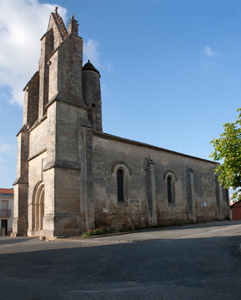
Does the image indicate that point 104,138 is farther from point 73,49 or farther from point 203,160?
point 203,160

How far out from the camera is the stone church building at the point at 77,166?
14.7m

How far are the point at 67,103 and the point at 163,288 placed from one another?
13028 millimetres

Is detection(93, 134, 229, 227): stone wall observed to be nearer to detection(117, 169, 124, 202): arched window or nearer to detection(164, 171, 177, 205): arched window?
detection(164, 171, 177, 205): arched window

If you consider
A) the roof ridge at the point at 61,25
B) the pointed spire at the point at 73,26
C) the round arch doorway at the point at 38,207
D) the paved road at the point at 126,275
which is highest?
the roof ridge at the point at 61,25

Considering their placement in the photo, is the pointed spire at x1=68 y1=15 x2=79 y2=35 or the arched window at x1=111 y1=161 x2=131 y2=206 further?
the pointed spire at x1=68 y1=15 x2=79 y2=35

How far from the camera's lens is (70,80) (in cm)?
1666


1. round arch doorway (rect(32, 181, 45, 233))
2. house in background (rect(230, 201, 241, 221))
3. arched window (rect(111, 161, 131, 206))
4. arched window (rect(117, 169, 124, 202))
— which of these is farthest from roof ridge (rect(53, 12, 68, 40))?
house in background (rect(230, 201, 241, 221))

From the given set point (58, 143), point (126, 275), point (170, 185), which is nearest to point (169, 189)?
point (170, 185)

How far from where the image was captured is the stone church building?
14.7 m

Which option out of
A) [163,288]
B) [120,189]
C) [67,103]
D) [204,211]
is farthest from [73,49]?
[204,211]

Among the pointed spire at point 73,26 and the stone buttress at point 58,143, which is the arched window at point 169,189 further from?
the pointed spire at point 73,26

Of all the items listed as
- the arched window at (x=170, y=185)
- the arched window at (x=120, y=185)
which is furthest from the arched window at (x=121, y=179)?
the arched window at (x=170, y=185)

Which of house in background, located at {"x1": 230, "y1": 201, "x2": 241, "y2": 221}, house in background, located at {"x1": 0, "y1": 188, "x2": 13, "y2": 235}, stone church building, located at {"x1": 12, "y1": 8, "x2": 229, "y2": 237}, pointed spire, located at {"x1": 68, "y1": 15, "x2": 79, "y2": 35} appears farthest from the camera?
house in background, located at {"x1": 0, "y1": 188, "x2": 13, "y2": 235}

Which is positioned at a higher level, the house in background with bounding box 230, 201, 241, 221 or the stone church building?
the stone church building
